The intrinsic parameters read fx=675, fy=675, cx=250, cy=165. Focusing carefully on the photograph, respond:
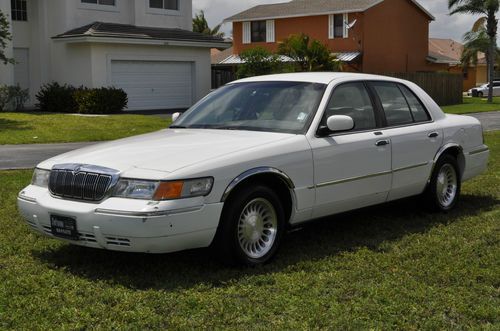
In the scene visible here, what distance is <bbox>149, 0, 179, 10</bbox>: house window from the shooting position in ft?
99.8

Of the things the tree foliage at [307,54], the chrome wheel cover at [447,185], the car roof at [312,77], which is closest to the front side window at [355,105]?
the car roof at [312,77]

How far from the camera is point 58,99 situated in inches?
1027

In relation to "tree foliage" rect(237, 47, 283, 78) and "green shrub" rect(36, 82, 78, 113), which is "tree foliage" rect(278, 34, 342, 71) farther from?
"green shrub" rect(36, 82, 78, 113)

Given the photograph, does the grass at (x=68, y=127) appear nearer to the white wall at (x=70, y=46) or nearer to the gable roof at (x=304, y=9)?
the white wall at (x=70, y=46)

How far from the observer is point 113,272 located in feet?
17.6

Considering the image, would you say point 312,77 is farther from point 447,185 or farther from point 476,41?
point 476,41

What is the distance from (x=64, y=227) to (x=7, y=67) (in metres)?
22.7

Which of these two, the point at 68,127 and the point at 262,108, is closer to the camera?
the point at 262,108

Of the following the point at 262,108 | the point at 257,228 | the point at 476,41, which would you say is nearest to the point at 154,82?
the point at 262,108

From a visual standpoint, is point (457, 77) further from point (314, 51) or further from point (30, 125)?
point (30, 125)

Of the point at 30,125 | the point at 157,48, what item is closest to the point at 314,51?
the point at 157,48

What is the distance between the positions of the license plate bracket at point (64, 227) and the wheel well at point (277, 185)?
132 cm

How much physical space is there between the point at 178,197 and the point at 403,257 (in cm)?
211

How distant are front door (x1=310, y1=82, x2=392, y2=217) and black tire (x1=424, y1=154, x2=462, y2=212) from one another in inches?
35.8
